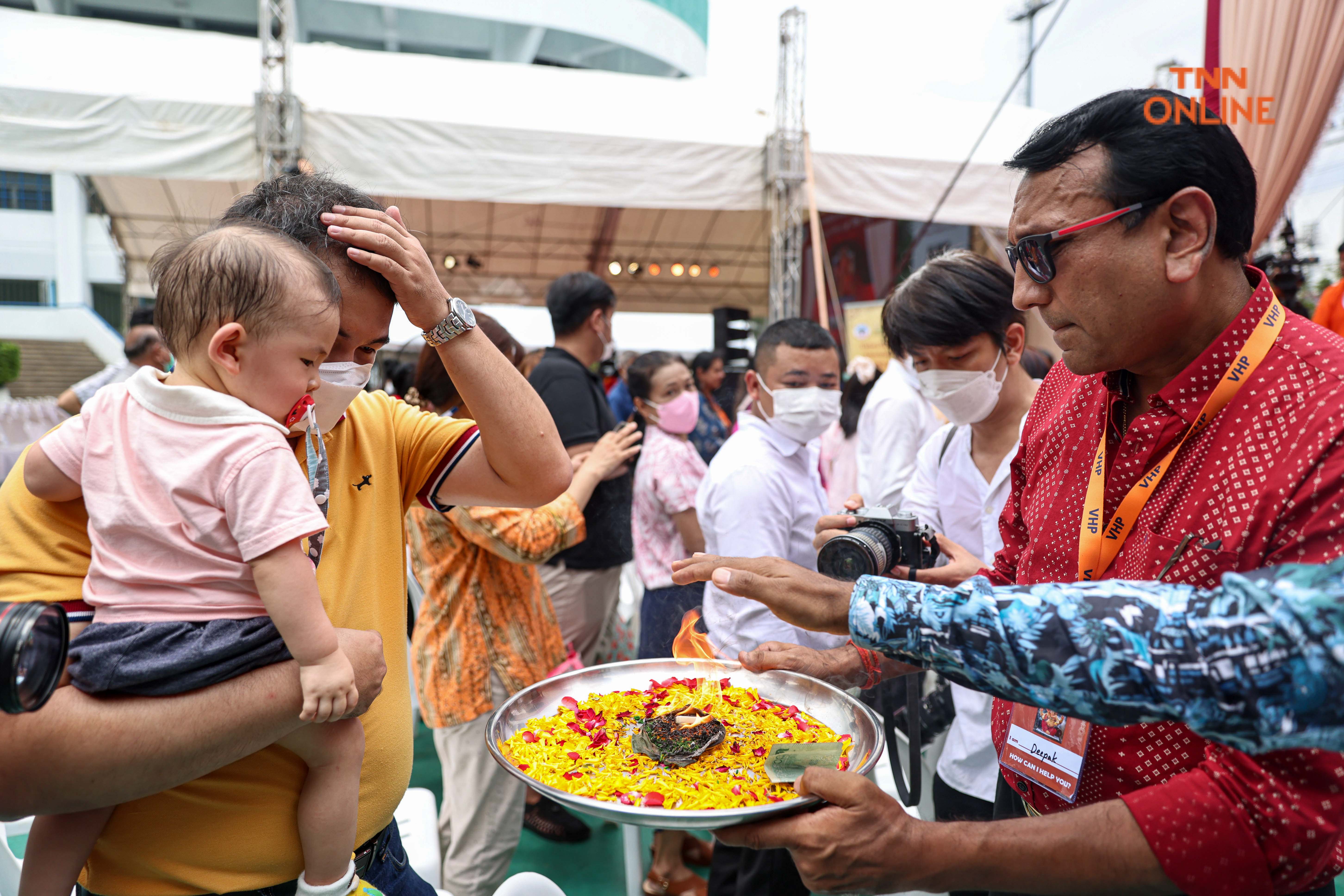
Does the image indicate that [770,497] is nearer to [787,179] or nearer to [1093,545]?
[1093,545]

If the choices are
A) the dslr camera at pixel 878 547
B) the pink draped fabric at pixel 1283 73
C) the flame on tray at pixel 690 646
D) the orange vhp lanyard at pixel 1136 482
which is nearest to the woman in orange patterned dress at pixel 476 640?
the flame on tray at pixel 690 646

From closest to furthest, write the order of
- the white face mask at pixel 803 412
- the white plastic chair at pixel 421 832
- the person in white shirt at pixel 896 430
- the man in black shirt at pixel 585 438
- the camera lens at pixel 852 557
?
the camera lens at pixel 852 557, the white plastic chair at pixel 421 832, the white face mask at pixel 803 412, the man in black shirt at pixel 585 438, the person in white shirt at pixel 896 430

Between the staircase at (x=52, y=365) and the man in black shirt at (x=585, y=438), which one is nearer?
the man in black shirt at (x=585, y=438)

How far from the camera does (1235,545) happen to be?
3.99 feet

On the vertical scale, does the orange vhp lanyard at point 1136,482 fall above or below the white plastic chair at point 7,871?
above

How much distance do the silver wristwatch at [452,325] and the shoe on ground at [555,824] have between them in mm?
3066

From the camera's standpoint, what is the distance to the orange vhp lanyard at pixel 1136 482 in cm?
133

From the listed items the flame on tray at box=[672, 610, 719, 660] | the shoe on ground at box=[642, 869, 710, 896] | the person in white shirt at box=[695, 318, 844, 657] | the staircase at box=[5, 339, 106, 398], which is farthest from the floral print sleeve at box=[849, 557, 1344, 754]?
the staircase at box=[5, 339, 106, 398]

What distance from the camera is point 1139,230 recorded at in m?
1.38

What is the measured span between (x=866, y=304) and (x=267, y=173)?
20.1 feet

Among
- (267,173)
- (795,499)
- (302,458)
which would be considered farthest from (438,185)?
(302,458)

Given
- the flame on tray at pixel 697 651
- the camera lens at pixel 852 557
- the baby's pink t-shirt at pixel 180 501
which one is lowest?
the flame on tray at pixel 697 651

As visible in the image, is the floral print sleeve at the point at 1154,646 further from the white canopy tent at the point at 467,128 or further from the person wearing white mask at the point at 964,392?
the white canopy tent at the point at 467,128

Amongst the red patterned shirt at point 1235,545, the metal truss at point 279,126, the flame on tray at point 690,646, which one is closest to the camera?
the red patterned shirt at point 1235,545
